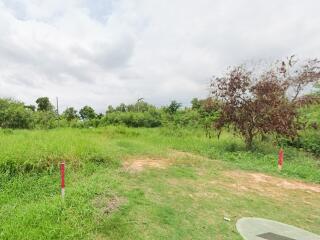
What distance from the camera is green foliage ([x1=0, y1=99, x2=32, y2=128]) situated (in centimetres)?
2616

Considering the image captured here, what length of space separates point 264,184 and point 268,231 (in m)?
2.57

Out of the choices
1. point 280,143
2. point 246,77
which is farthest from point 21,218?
point 280,143

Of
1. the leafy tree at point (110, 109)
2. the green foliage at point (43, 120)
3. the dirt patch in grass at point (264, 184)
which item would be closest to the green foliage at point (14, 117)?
the green foliage at point (43, 120)

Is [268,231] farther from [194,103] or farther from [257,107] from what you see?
[194,103]

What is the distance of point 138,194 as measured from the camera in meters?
5.35

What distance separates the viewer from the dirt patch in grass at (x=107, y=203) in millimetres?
4562

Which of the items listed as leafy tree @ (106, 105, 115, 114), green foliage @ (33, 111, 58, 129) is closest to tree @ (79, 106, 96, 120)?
leafy tree @ (106, 105, 115, 114)

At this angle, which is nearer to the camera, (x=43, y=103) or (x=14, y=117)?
(x=14, y=117)

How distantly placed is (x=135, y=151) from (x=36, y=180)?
12.9 ft

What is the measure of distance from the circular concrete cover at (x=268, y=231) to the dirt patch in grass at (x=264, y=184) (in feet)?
4.76

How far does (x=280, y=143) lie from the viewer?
12844mm

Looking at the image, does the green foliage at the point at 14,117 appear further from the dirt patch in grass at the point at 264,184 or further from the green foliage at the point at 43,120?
the dirt patch in grass at the point at 264,184

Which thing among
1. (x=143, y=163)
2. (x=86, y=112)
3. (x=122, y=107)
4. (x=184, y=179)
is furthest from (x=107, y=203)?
(x=86, y=112)

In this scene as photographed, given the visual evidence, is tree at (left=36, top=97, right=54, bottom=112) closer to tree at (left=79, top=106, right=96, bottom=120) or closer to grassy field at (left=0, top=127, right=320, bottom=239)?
tree at (left=79, top=106, right=96, bottom=120)
